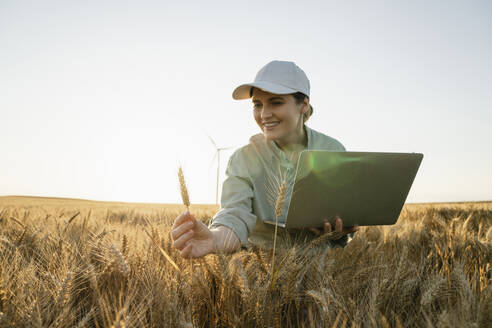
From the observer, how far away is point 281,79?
2.08 metres

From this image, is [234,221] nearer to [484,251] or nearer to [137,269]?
[137,269]

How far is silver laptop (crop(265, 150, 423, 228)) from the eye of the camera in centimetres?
140

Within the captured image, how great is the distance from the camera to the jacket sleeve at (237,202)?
169 cm

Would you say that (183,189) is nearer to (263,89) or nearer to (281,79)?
(263,89)

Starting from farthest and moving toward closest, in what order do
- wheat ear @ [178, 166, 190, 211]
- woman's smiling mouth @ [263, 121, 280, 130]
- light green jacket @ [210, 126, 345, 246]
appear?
woman's smiling mouth @ [263, 121, 280, 130], light green jacket @ [210, 126, 345, 246], wheat ear @ [178, 166, 190, 211]

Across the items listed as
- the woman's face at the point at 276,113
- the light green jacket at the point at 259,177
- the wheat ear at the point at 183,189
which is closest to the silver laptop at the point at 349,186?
the light green jacket at the point at 259,177

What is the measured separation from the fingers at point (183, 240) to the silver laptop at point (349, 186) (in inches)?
17.1

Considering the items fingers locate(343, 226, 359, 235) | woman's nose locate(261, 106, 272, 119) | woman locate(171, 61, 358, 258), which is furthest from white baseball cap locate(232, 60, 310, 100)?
fingers locate(343, 226, 359, 235)

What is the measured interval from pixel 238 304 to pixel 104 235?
871 mm

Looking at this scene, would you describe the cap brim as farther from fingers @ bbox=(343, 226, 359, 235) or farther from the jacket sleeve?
fingers @ bbox=(343, 226, 359, 235)

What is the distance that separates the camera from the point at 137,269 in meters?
1.22

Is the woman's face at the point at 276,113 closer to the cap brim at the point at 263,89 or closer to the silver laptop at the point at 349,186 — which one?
the cap brim at the point at 263,89

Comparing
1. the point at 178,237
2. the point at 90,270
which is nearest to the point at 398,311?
the point at 178,237

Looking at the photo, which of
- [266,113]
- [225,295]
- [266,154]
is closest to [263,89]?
[266,113]
